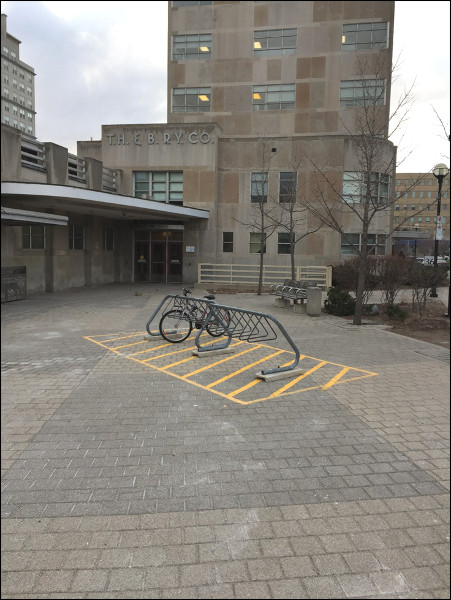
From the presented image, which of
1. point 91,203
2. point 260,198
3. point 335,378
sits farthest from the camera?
point 260,198

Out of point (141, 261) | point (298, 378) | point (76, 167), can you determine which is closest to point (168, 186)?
point (141, 261)

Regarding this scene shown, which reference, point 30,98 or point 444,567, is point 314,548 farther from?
point 30,98

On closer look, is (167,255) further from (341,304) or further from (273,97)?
(273,97)

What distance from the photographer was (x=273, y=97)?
98.8 feet

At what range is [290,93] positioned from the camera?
29.9 meters

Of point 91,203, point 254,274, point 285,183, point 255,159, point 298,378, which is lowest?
point 298,378

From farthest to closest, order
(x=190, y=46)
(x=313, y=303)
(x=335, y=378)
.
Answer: (x=190, y=46), (x=313, y=303), (x=335, y=378)

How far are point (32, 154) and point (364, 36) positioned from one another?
2431 cm

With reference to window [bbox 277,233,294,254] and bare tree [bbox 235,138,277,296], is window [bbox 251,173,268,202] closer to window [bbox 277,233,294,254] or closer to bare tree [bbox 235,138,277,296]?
bare tree [bbox 235,138,277,296]

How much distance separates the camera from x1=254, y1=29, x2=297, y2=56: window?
29.4m

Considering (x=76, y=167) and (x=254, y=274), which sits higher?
(x=76, y=167)

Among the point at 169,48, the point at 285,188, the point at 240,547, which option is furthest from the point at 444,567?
the point at 169,48

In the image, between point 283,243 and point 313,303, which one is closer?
point 313,303

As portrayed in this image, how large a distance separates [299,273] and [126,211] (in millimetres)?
8498
